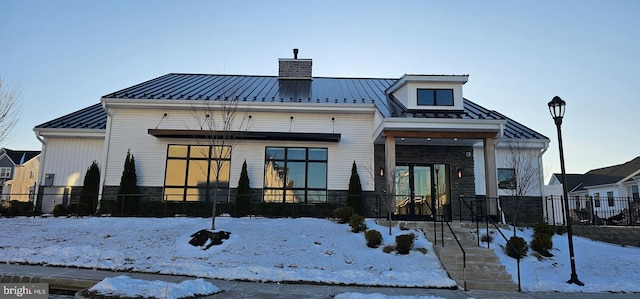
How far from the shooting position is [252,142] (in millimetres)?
16000

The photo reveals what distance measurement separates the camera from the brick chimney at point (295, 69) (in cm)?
2178

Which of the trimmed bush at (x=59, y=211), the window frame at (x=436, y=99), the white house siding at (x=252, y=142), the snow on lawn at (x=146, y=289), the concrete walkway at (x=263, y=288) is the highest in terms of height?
the window frame at (x=436, y=99)

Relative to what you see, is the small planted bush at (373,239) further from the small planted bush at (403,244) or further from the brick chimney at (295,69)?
the brick chimney at (295,69)

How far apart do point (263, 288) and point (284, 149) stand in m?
8.83

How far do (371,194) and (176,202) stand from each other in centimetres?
758

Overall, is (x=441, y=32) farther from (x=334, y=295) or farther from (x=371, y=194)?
(x=334, y=295)

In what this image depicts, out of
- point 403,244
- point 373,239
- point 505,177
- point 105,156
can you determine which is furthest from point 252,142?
point 505,177

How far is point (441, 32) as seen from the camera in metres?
14.9

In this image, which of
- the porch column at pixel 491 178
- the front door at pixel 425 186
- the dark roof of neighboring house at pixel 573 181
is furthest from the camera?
the dark roof of neighboring house at pixel 573 181

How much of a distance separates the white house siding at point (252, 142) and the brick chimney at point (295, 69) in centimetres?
602

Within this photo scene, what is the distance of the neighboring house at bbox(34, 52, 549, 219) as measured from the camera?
1564cm

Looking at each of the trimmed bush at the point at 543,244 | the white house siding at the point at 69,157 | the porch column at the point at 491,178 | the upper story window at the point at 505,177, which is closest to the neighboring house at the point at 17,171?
the white house siding at the point at 69,157

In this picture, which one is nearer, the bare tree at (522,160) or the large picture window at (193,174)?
the large picture window at (193,174)

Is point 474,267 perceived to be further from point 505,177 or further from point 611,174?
point 611,174
